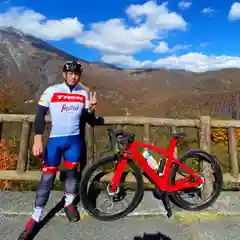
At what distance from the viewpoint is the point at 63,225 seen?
387cm

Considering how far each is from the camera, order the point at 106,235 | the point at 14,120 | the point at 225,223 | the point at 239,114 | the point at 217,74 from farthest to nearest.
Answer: the point at 217,74 → the point at 239,114 → the point at 14,120 → the point at 225,223 → the point at 106,235

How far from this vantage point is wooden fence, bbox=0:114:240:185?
4582mm

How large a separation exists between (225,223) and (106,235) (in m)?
1.48

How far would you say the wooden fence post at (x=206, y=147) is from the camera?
4.54 metres

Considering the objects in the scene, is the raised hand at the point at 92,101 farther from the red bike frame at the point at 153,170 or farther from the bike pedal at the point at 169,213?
the bike pedal at the point at 169,213

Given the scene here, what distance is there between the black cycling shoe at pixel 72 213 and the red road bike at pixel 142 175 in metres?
0.14

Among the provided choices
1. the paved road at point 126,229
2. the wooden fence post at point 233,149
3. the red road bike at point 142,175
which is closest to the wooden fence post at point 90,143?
the red road bike at point 142,175

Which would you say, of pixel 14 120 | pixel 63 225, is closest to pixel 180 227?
pixel 63 225

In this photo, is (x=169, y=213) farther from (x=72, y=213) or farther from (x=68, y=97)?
(x=68, y=97)

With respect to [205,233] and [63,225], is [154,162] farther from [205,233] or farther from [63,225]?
[63,225]

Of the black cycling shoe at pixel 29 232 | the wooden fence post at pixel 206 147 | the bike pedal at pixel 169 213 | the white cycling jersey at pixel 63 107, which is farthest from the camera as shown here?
the wooden fence post at pixel 206 147

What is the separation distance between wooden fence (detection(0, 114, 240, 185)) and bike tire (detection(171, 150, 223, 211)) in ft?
0.57

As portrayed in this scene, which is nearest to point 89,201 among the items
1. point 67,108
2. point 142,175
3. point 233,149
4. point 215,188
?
point 142,175

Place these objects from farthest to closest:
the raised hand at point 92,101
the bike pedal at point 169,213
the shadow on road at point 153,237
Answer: the bike pedal at point 169,213 < the raised hand at point 92,101 < the shadow on road at point 153,237
